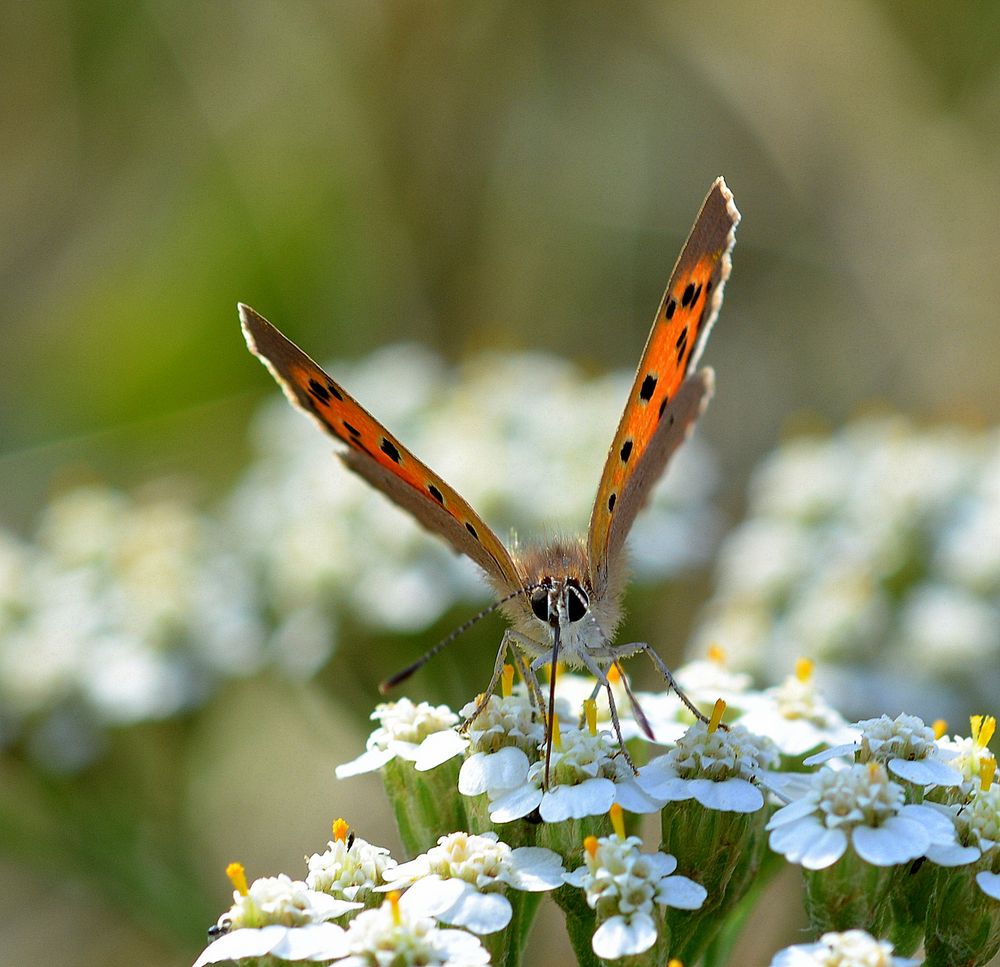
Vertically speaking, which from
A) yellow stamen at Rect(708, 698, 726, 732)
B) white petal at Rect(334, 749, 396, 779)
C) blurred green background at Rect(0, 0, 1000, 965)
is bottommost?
yellow stamen at Rect(708, 698, 726, 732)

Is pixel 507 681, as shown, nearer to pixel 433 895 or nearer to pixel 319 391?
pixel 433 895

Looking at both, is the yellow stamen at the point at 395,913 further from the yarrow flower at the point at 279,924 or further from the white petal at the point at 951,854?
the white petal at the point at 951,854

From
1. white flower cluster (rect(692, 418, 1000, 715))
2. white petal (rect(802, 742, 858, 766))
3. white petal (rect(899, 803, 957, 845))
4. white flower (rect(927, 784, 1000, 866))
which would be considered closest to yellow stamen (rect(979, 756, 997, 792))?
white flower (rect(927, 784, 1000, 866))

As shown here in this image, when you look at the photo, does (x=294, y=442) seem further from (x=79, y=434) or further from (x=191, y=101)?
(x=191, y=101)

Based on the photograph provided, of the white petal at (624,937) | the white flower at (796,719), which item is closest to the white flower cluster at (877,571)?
the white flower at (796,719)

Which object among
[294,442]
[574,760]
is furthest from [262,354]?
[294,442]

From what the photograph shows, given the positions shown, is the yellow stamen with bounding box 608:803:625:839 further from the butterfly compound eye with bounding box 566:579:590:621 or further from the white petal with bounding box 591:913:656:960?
the butterfly compound eye with bounding box 566:579:590:621

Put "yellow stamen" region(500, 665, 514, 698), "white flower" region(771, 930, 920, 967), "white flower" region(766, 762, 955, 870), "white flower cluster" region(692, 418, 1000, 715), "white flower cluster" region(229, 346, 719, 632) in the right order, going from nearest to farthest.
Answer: "white flower" region(771, 930, 920, 967)
"white flower" region(766, 762, 955, 870)
"yellow stamen" region(500, 665, 514, 698)
"white flower cluster" region(692, 418, 1000, 715)
"white flower cluster" region(229, 346, 719, 632)
